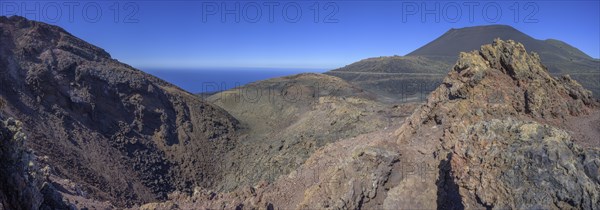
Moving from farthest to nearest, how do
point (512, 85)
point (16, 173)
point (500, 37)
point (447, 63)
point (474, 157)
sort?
point (500, 37) → point (447, 63) → point (512, 85) → point (474, 157) → point (16, 173)

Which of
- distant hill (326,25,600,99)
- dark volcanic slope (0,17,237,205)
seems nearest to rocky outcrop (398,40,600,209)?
dark volcanic slope (0,17,237,205)

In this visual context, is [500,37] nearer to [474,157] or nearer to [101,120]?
[101,120]

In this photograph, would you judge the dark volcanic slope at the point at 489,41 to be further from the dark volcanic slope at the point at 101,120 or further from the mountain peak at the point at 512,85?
the mountain peak at the point at 512,85

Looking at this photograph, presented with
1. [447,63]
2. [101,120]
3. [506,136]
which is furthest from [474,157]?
[447,63]

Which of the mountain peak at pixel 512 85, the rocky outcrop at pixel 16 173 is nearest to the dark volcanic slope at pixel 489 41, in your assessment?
the mountain peak at pixel 512 85

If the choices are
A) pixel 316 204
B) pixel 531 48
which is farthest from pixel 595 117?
pixel 531 48

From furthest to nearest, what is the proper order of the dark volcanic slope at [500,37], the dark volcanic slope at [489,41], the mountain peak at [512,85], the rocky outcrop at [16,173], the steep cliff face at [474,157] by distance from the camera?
the dark volcanic slope at [489,41]
the dark volcanic slope at [500,37]
the mountain peak at [512,85]
the steep cliff face at [474,157]
the rocky outcrop at [16,173]
